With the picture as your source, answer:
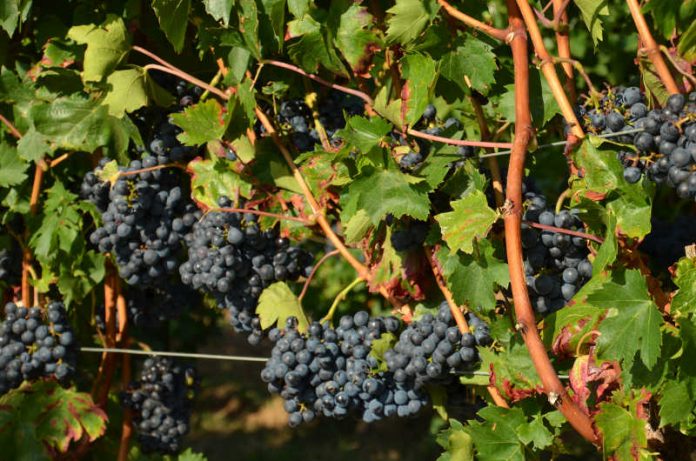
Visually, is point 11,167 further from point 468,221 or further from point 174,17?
point 468,221

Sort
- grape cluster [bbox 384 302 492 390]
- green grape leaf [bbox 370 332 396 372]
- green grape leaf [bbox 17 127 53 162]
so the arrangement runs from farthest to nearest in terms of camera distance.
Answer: green grape leaf [bbox 17 127 53 162]
green grape leaf [bbox 370 332 396 372]
grape cluster [bbox 384 302 492 390]

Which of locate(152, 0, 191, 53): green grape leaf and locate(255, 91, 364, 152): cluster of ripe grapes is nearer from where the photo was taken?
locate(152, 0, 191, 53): green grape leaf

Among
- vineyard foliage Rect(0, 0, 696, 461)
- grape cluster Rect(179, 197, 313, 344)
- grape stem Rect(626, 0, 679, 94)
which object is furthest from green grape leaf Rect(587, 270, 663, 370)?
grape cluster Rect(179, 197, 313, 344)

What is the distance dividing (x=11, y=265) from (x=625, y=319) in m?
2.02

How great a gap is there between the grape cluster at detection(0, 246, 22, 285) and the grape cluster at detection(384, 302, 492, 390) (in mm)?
1391

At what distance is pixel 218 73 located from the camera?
8.13 feet

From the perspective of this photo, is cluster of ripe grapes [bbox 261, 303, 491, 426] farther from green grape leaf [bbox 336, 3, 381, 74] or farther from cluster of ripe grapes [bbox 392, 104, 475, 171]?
green grape leaf [bbox 336, 3, 381, 74]

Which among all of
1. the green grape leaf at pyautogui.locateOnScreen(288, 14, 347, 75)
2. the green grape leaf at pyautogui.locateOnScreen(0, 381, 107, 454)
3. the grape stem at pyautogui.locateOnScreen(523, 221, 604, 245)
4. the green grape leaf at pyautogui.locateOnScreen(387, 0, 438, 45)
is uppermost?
the green grape leaf at pyautogui.locateOnScreen(387, 0, 438, 45)

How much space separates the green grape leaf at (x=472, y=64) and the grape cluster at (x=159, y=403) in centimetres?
150

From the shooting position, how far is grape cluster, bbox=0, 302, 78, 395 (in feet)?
8.79

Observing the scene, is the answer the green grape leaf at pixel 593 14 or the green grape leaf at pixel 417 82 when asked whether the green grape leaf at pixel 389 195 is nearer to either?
the green grape leaf at pixel 417 82

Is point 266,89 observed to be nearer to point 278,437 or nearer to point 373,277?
point 373,277

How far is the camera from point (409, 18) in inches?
79.0

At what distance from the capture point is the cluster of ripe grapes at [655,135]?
172 centimetres
